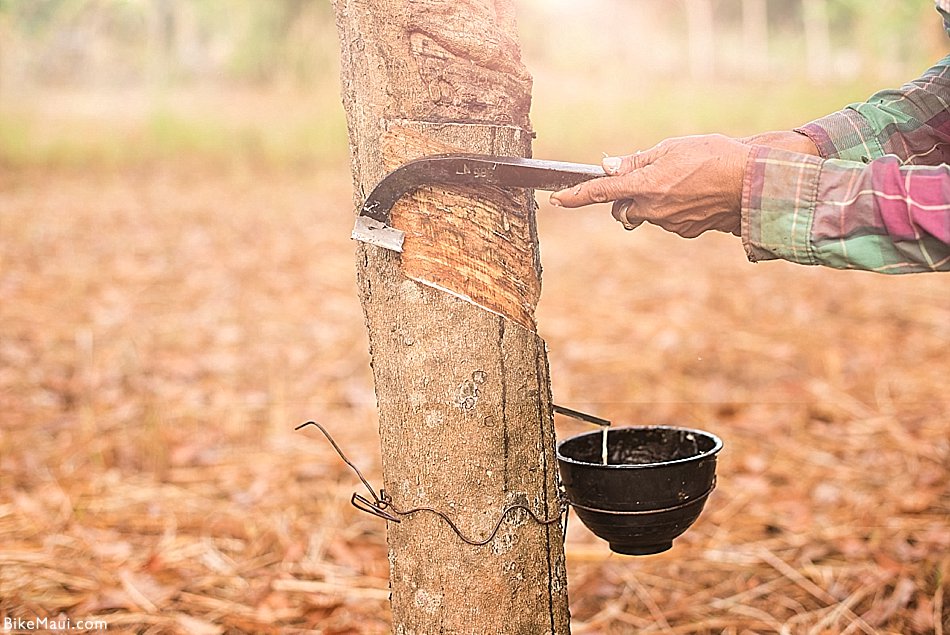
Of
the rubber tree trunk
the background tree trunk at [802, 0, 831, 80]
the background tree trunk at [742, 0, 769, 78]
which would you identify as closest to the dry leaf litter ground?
the rubber tree trunk

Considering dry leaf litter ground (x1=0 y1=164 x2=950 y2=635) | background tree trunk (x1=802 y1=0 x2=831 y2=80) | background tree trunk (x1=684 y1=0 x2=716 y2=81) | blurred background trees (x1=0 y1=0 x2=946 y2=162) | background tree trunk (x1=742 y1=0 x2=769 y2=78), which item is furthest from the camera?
background tree trunk (x1=742 y1=0 x2=769 y2=78)

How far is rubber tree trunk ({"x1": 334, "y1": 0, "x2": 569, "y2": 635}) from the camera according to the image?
160cm

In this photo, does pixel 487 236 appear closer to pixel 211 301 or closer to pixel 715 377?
pixel 715 377

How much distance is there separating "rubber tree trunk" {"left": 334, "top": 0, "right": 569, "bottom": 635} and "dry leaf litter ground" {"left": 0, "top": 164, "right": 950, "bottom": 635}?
994 millimetres

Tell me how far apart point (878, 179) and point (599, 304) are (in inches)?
167

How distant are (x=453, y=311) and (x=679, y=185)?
430 millimetres

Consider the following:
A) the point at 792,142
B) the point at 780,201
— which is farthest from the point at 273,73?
the point at 780,201

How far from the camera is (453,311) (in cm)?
161

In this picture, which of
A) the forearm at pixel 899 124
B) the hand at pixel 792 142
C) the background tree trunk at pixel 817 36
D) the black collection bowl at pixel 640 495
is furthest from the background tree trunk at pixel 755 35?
the black collection bowl at pixel 640 495

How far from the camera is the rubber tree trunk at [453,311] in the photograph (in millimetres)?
1600

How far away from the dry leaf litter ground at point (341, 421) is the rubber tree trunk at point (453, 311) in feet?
3.26

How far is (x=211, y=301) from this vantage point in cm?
552

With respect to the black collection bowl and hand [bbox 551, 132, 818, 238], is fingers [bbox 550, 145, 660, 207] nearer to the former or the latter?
hand [bbox 551, 132, 818, 238]

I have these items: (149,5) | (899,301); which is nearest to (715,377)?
(899,301)
